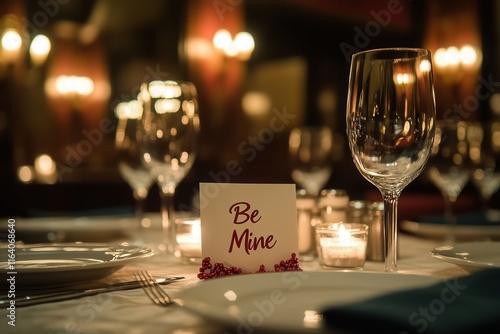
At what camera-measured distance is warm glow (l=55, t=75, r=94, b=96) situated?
6785 millimetres

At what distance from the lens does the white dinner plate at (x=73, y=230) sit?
1.31 metres

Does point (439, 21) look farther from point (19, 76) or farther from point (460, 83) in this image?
point (19, 76)

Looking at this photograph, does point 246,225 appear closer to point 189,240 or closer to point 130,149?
point 189,240

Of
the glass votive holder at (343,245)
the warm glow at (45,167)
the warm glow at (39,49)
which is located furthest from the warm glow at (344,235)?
the warm glow at (39,49)

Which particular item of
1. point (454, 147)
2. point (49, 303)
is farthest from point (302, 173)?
point (49, 303)

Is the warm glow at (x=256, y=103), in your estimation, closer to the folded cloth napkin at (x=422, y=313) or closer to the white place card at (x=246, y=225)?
the white place card at (x=246, y=225)

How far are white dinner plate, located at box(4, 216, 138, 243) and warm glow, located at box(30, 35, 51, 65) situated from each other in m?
5.53

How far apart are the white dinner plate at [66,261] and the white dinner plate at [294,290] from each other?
0.64 feet

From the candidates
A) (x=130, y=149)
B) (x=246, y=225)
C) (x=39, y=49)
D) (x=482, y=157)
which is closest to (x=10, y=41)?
(x=39, y=49)

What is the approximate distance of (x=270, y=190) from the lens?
34.3 inches

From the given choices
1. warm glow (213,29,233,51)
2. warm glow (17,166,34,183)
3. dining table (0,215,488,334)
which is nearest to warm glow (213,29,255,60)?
warm glow (213,29,233,51)

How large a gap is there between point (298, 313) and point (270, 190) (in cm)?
33

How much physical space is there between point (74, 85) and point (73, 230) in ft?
19.3

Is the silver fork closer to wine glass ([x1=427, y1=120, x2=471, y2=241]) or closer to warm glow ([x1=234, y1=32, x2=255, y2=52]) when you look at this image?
wine glass ([x1=427, y1=120, x2=471, y2=241])
